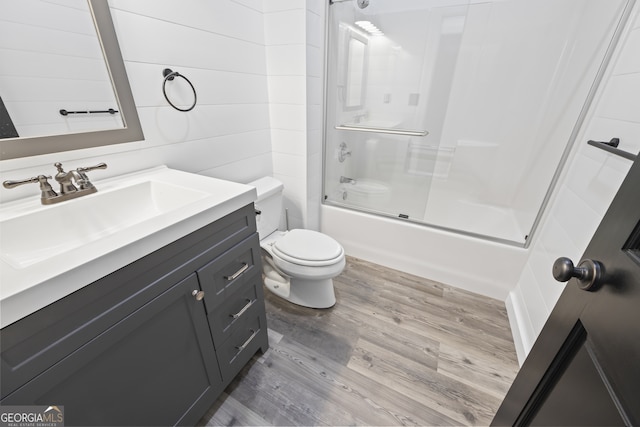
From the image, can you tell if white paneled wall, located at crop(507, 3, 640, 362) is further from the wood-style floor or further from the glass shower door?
the glass shower door

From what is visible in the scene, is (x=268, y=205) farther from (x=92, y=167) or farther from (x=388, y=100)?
(x=388, y=100)

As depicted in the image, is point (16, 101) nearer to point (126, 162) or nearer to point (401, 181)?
point (126, 162)

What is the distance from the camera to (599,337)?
1.47ft

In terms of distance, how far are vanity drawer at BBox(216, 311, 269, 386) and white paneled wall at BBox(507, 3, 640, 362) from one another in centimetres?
131

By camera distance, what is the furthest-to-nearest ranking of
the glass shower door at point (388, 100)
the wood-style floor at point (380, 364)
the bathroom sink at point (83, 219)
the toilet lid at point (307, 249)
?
the glass shower door at point (388, 100) < the toilet lid at point (307, 249) < the wood-style floor at point (380, 364) < the bathroom sink at point (83, 219)

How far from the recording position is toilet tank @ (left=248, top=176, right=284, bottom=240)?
1.54m

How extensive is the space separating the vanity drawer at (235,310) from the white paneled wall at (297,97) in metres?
0.87

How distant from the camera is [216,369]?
1021mm

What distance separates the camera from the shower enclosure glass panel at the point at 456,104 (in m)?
1.61

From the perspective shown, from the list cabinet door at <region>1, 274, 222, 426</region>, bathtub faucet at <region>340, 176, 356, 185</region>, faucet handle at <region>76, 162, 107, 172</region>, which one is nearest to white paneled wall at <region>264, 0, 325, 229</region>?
bathtub faucet at <region>340, 176, 356, 185</region>

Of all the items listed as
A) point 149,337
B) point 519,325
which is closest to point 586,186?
point 519,325

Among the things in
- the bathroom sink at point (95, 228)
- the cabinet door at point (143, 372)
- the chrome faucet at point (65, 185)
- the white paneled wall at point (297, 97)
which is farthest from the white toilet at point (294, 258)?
the chrome faucet at point (65, 185)

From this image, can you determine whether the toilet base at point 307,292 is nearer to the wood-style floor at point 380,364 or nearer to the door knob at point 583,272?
the wood-style floor at point 380,364

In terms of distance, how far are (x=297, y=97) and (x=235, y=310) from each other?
1272 mm
